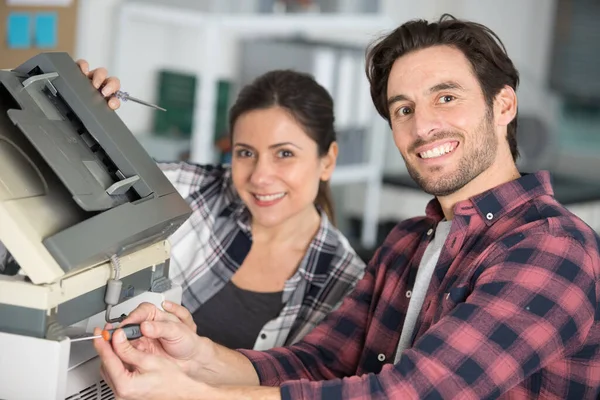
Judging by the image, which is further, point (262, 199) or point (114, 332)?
point (262, 199)

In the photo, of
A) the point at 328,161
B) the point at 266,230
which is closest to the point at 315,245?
the point at 266,230

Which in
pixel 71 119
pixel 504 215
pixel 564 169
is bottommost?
pixel 564 169

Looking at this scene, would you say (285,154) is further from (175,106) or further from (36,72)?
(175,106)

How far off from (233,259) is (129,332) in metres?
0.86

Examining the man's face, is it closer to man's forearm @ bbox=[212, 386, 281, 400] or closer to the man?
the man

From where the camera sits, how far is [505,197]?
4.67 ft

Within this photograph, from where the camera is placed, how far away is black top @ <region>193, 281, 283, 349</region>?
1.86 m

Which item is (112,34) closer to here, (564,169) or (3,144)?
(3,144)

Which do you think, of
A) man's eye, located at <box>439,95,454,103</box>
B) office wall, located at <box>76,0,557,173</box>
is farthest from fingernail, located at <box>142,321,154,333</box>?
office wall, located at <box>76,0,557,173</box>

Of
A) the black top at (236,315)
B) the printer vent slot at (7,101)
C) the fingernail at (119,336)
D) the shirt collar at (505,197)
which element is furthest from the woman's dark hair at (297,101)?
the fingernail at (119,336)

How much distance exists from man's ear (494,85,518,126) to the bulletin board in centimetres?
173

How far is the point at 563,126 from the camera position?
14.5ft

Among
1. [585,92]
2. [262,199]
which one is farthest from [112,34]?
[585,92]

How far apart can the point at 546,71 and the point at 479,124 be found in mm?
3211
